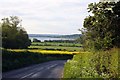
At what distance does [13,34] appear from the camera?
10325 centimetres

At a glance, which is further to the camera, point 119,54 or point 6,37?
point 6,37

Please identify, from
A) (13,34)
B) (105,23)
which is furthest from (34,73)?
(13,34)

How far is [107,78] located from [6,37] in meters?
83.0

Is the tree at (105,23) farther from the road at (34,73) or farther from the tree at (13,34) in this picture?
the tree at (13,34)

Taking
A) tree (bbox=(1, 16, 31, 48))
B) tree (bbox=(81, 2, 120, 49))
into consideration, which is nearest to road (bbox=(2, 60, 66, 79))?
tree (bbox=(81, 2, 120, 49))

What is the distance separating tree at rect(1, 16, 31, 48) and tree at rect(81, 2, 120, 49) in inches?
2300

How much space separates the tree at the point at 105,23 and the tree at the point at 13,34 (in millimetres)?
58417

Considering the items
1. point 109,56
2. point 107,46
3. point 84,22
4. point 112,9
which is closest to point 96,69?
point 109,56

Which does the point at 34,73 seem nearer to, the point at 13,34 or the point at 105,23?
the point at 105,23

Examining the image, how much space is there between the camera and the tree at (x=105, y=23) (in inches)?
1220

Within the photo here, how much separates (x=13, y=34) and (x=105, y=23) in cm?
7308

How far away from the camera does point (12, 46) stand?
99.2 meters

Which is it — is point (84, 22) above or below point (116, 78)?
above

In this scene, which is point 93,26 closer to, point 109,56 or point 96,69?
point 96,69
